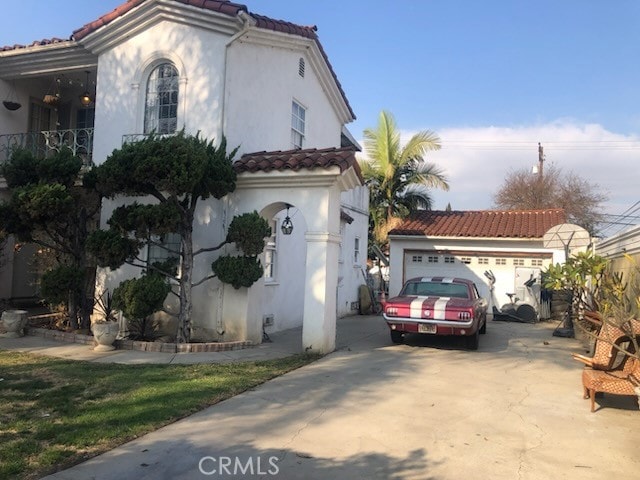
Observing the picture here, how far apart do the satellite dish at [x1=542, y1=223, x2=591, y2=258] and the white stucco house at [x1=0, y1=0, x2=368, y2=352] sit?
7635mm

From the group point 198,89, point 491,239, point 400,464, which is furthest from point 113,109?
point 491,239

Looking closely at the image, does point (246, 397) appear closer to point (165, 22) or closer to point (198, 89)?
point (198, 89)

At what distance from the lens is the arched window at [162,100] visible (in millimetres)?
10738

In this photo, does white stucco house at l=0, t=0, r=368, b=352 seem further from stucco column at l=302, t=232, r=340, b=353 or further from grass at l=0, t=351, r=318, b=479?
grass at l=0, t=351, r=318, b=479

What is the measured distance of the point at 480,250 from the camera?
18547mm

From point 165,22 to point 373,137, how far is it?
13.3m

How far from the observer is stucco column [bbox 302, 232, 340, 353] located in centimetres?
902

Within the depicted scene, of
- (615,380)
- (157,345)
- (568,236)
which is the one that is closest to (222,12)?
(157,345)

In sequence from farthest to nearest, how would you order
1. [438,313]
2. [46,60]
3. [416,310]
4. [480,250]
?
[480,250] < [46,60] < [416,310] < [438,313]

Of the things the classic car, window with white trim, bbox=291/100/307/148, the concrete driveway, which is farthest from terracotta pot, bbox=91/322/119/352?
window with white trim, bbox=291/100/307/148

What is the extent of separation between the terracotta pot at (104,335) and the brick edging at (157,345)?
0.82ft

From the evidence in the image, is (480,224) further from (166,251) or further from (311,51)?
(166,251)

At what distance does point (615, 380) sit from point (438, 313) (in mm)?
4032

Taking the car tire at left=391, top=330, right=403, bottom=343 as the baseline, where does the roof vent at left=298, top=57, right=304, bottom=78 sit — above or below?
above
